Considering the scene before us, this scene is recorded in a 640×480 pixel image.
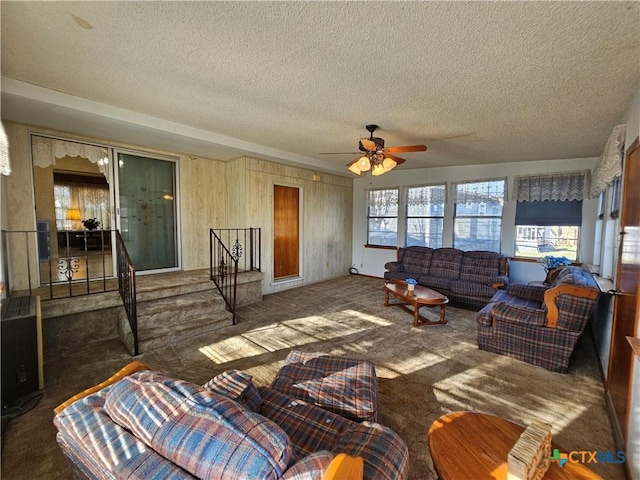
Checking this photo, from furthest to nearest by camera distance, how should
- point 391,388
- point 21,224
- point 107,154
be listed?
1. point 107,154
2. point 21,224
3. point 391,388

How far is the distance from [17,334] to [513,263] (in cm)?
677

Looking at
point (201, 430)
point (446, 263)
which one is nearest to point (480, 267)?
point (446, 263)

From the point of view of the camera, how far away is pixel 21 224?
332 cm

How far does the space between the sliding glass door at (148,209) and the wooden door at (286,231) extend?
5.92 feet

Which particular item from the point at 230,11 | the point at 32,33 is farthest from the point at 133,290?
the point at 230,11

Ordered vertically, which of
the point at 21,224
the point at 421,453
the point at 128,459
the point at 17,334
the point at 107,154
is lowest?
the point at 421,453

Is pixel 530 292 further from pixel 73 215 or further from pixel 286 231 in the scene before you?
pixel 73 215

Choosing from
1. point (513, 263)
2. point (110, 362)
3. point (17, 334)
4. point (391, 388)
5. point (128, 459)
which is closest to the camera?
point (128, 459)

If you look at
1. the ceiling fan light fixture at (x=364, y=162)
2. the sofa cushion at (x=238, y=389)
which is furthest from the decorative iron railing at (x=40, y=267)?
the ceiling fan light fixture at (x=364, y=162)

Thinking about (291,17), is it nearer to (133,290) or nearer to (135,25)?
(135,25)

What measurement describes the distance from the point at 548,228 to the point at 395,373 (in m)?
4.35

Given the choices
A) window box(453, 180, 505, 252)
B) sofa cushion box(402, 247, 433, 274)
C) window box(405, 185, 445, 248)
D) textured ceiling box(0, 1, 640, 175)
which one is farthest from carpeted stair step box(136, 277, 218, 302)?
window box(453, 180, 505, 252)

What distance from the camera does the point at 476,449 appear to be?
127 cm

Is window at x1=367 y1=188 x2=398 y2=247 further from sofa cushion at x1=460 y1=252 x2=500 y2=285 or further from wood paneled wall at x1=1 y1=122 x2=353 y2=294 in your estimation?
sofa cushion at x1=460 y1=252 x2=500 y2=285
